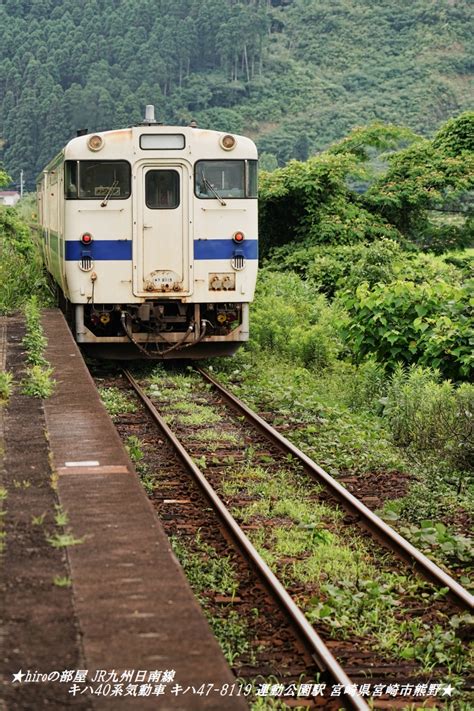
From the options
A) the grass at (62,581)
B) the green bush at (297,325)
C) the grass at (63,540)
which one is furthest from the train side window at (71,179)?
the grass at (62,581)

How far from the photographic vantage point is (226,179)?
1411cm

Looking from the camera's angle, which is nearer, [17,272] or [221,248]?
[221,248]

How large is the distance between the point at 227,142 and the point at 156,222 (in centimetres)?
134

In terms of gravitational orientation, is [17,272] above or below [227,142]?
below

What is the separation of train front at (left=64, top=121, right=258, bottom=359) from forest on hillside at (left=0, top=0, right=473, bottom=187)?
189ft

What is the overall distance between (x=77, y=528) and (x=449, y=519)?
334cm

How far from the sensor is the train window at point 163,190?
45.7 feet

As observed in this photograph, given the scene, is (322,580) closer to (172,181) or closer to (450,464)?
(450,464)

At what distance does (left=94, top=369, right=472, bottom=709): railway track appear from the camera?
5.54m

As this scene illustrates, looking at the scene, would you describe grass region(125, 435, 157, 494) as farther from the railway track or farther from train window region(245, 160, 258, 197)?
train window region(245, 160, 258, 197)

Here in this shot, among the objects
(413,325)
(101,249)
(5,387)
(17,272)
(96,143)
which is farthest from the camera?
(17,272)

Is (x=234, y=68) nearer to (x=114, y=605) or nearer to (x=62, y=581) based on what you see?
(x=62, y=581)

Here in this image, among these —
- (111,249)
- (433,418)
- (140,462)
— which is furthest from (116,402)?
(433,418)

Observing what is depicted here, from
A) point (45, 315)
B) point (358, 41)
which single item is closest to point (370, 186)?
point (45, 315)
